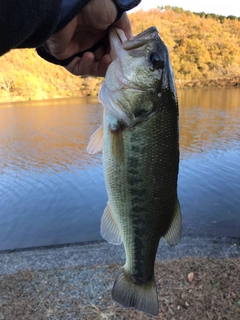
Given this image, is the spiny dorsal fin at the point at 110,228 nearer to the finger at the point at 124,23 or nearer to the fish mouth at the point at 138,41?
the fish mouth at the point at 138,41

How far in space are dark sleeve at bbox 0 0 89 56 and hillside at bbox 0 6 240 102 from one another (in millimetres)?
41249

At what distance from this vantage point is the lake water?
853 cm

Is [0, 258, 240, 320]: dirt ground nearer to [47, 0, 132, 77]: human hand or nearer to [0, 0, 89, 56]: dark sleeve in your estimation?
[47, 0, 132, 77]: human hand

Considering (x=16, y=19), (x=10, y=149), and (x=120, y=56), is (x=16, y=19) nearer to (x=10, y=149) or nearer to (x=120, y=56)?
(x=120, y=56)

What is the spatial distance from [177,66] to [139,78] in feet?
220

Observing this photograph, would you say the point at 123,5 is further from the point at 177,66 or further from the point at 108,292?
the point at 177,66

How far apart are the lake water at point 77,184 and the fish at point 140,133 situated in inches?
243

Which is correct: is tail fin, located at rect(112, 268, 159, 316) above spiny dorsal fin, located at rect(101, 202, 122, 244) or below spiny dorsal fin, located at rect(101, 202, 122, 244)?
below

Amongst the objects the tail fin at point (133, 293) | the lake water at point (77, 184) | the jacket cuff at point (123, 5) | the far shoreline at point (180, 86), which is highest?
the jacket cuff at point (123, 5)

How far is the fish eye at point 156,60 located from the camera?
1.74m

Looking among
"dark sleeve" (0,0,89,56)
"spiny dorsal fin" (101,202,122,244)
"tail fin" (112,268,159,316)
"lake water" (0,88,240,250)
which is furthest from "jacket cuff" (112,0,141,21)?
"lake water" (0,88,240,250)

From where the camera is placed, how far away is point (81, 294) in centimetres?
457

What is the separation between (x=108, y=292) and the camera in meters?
4.57

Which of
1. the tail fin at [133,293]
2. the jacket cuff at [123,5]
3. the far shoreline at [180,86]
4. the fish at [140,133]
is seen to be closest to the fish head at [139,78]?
the fish at [140,133]
